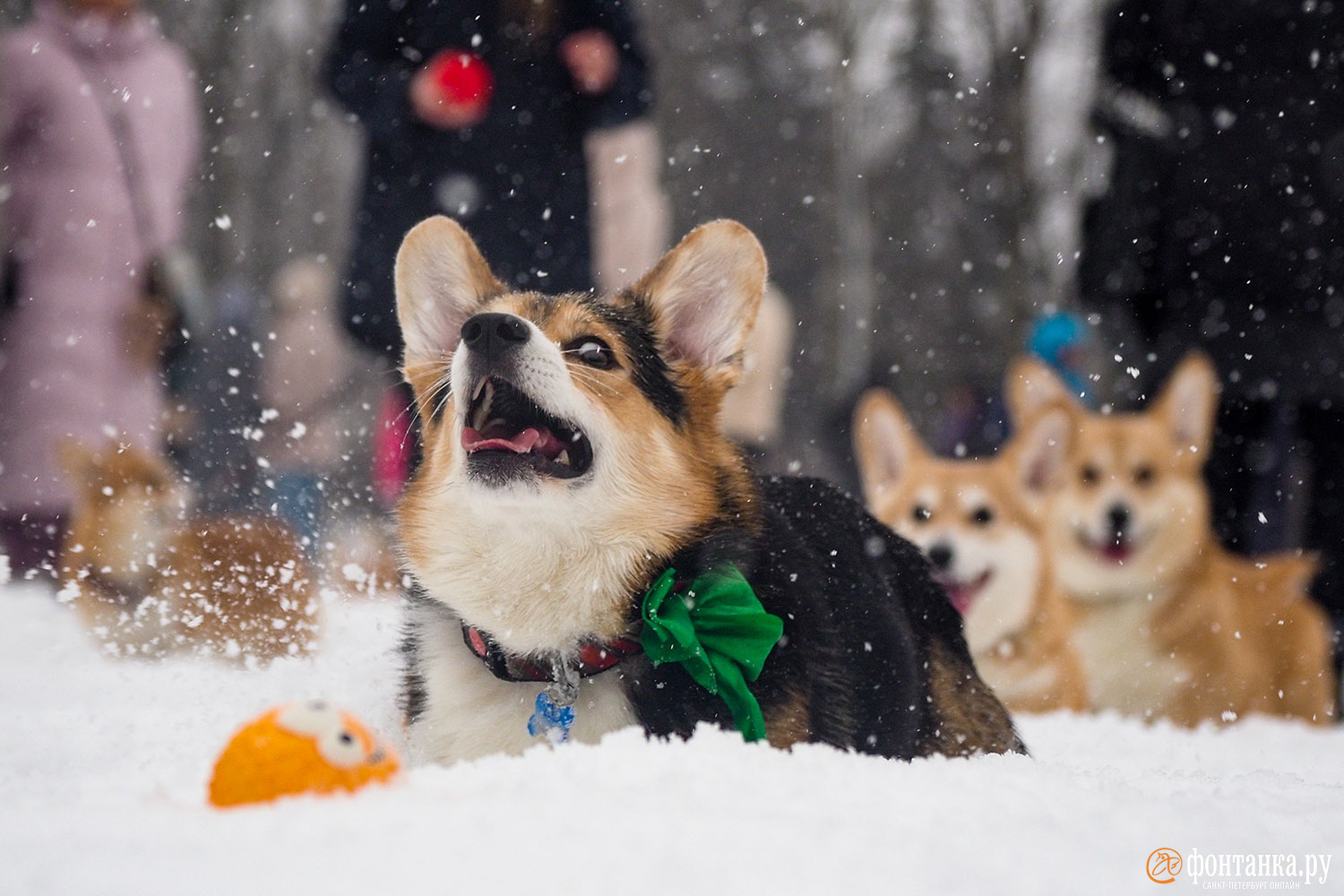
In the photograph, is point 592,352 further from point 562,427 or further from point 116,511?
point 116,511

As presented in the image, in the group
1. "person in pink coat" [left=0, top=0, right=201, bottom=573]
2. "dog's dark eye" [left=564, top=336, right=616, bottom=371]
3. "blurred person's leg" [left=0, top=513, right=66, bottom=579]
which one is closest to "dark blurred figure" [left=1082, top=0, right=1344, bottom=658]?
"dog's dark eye" [left=564, top=336, right=616, bottom=371]

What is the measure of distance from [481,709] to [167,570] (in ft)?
8.99

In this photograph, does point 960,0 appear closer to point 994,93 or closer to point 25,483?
point 994,93

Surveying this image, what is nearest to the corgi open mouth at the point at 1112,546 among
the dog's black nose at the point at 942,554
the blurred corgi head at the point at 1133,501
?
the blurred corgi head at the point at 1133,501

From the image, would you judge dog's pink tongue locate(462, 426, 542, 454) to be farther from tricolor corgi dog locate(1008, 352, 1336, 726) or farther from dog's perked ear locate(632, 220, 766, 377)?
tricolor corgi dog locate(1008, 352, 1336, 726)

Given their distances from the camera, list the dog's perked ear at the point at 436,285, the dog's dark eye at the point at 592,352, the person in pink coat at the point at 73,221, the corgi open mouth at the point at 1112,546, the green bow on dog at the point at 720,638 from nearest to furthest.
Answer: the green bow on dog at the point at 720,638 → the dog's dark eye at the point at 592,352 → the dog's perked ear at the point at 436,285 → the person in pink coat at the point at 73,221 → the corgi open mouth at the point at 1112,546

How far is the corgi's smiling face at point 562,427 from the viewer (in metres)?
2.45

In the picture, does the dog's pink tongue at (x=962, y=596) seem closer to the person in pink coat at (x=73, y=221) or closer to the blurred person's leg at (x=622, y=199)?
the blurred person's leg at (x=622, y=199)

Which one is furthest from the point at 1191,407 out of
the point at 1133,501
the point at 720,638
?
the point at 720,638

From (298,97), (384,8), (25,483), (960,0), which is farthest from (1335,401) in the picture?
(298,97)

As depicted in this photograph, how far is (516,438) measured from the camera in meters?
2.57

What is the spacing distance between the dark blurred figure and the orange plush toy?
4.58 m

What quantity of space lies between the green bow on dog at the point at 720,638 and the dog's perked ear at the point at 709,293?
621 millimetres

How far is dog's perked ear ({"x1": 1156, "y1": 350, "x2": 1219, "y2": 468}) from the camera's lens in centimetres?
494
